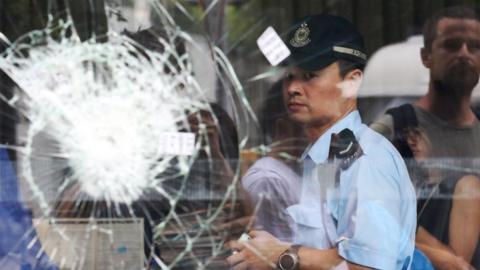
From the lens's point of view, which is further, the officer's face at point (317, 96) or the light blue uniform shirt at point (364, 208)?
the officer's face at point (317, 96)

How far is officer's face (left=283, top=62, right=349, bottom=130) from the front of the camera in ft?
8.75

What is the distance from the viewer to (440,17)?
9.35ft

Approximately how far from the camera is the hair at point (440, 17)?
9.34 feet

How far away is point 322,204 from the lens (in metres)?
2.67

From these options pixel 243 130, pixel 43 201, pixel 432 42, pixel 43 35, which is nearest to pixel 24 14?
pixel 43 35

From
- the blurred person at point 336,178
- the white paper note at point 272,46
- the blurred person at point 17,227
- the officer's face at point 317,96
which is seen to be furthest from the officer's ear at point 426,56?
the blurred person at point 17,227

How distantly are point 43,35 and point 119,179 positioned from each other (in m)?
0.51

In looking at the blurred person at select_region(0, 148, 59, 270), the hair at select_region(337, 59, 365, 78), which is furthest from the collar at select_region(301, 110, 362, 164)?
the blurred person at select_region(0, 148, 59, 270)

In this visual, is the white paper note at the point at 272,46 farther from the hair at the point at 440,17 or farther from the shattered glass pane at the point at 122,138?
the hair at the point at 440,17

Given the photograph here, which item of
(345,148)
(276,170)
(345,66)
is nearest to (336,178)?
(345,148)

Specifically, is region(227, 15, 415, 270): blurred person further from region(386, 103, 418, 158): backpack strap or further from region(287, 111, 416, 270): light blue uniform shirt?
region(386, 103, 418, 158): backpack strap

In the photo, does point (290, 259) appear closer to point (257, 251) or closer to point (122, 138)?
point (257, 251)

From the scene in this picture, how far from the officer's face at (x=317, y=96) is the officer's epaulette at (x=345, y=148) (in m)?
0.05

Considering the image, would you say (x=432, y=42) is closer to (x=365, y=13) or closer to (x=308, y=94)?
(x=365, y=13)
